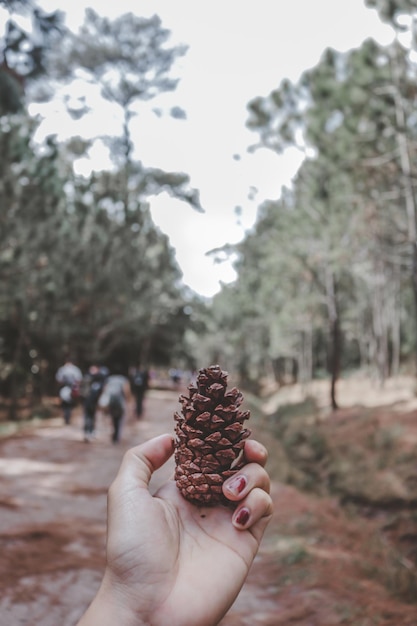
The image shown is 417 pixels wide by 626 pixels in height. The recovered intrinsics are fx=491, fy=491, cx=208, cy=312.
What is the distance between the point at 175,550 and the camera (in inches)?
72.8

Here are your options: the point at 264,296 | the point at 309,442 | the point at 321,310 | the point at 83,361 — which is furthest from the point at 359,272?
the point at 83,361

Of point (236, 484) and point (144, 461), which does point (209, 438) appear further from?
point (144, 461)

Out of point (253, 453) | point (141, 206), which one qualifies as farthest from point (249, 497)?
point (141, 206)

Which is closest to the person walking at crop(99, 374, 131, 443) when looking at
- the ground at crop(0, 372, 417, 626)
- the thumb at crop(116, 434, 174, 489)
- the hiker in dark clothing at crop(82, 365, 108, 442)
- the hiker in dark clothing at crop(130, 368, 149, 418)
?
the hiker in dark clothing at crop(82, 365, 108, 442)

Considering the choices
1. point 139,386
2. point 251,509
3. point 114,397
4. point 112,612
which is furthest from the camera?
point 139,386

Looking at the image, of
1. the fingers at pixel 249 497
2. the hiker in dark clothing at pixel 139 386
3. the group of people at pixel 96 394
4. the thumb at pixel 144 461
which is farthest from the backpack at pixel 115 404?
the fingers at pixel 249 497

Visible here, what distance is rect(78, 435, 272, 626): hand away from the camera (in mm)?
1696

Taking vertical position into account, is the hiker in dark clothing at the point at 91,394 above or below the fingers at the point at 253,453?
below

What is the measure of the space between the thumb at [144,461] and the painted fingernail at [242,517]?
0.39 metres

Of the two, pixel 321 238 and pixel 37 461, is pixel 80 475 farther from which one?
pixel 321 238

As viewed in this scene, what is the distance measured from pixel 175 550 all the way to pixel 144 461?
373 millimetres

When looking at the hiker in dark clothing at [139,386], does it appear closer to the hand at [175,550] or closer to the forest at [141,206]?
the forest at [141,206]

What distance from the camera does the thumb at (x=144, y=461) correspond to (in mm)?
1989

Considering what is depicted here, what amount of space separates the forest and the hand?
16.1 ft
